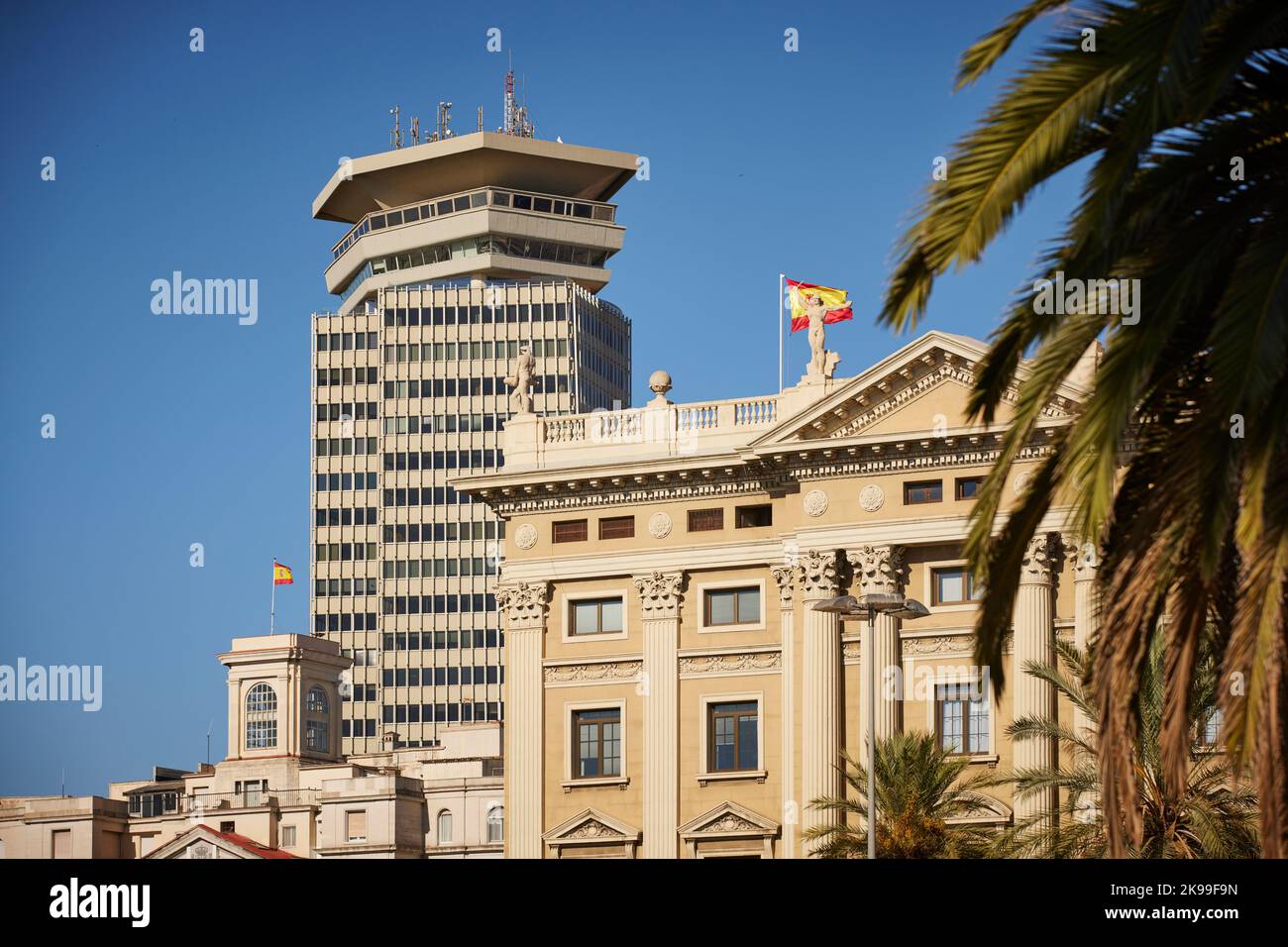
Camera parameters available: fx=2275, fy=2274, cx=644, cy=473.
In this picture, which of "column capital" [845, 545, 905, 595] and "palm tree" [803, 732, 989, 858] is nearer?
"palm tree" [803, 732, 989, 858]

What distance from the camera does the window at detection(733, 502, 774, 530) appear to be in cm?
7100

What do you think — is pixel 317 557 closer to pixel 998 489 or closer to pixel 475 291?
pixel 475 291

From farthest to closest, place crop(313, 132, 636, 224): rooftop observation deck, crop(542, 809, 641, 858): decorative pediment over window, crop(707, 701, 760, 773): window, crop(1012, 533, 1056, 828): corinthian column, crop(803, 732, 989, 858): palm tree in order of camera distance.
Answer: crop(313, 132, 636, 224): rooftop observation deck
crop(542, 809, 641, 858): decorative pediment over window
crop(707, 701, 760, 773): window
crop(1012, 533, 1056, 828): corinthian column
crop(803, 732, 989, 858): palm tree

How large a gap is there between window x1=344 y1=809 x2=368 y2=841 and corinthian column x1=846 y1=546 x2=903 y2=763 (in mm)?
56743

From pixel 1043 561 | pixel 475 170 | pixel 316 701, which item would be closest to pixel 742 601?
pixel 1043 561

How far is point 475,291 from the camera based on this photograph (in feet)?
585

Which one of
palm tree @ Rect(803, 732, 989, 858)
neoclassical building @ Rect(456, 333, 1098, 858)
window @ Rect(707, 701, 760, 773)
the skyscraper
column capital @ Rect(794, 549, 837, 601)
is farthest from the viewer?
the skyscraper

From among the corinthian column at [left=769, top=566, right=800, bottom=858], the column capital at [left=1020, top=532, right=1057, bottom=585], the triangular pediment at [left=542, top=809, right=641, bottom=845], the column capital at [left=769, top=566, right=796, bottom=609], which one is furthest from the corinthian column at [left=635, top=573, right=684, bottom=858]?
the column capital at [left=1020, top=532, right=1057, bottom=585]

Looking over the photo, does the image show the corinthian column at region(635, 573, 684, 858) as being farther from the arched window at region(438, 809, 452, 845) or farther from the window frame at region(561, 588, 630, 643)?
the arched window at region(438, 809, 452, 845)

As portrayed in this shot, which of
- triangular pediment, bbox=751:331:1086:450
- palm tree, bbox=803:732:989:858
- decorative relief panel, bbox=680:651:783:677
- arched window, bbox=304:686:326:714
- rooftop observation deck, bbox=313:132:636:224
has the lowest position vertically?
palm tree, bbox=803:732:989:858

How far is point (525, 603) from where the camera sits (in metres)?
73.5

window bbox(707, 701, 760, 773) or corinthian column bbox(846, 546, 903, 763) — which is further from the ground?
corinthian column bbox(846, 546, 903, 763)
